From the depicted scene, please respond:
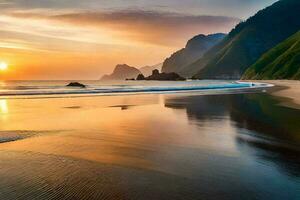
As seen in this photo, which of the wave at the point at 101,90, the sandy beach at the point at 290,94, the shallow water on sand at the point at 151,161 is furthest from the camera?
the wave at the point at 101,90

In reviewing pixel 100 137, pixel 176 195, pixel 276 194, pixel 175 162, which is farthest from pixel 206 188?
pixel 100 137

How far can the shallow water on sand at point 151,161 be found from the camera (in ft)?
29.4

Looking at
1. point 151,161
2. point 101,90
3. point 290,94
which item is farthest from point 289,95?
point 101,90

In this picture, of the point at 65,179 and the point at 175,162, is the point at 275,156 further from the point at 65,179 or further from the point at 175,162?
the point at 65,179

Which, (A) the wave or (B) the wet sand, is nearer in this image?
(B) the wet sand

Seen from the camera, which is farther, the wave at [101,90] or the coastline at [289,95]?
the wave at [101,90]

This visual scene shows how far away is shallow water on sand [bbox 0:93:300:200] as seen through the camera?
8.97 meters

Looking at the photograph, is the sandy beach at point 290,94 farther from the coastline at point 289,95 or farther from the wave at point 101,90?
the wave at point 101,90

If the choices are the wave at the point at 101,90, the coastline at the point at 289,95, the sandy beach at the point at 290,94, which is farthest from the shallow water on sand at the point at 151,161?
the wave at the point at 101,90

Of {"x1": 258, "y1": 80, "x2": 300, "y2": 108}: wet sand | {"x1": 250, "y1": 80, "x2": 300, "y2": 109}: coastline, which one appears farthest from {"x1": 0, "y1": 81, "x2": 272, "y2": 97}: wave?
{"x1": 258, "y1": 80, "x2": 300, "y2": 108}: wet sand

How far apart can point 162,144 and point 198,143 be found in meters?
1.65

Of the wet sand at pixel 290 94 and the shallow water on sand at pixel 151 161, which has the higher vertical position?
the shallow water on sand at pixel 151 161

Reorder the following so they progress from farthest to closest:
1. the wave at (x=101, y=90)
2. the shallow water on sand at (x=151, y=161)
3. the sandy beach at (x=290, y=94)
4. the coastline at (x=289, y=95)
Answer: the wave at (x=101, y=90) < the sandy beach at (x=290, y=94) < the coastline at (x=289, y=95) < the shallow water on sand at (x=151, y=161)

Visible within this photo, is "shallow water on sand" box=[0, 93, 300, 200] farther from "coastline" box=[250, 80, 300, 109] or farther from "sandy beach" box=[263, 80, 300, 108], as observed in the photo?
"sandy beach" box=[263, 80, 300, 108]
